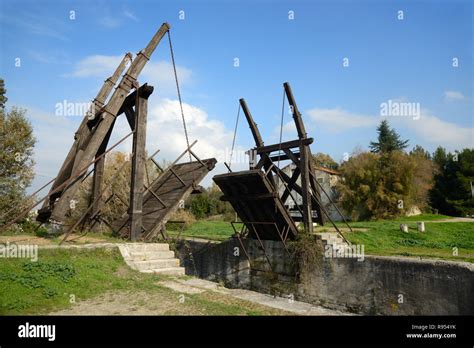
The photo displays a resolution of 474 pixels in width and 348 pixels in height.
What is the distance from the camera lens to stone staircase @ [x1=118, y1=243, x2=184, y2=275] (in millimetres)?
7766

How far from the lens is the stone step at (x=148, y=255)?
26.2 feet

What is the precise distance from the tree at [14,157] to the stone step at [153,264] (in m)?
15.8

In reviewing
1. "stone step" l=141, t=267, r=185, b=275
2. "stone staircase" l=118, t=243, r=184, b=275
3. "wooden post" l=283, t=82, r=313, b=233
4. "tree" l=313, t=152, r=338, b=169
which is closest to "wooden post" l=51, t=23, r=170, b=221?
"stone staircase" l=118, t=243, r=184, b=275

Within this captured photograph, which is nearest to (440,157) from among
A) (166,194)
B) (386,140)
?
(386,140)

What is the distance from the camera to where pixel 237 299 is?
583 cm

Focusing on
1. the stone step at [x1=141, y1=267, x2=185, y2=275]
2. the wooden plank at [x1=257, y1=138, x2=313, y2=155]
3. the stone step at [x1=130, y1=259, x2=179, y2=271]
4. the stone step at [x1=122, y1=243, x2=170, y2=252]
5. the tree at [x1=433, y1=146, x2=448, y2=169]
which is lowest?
the stone step at [x1=141, y1=267, x2=185, y2=275]

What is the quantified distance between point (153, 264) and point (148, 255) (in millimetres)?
366

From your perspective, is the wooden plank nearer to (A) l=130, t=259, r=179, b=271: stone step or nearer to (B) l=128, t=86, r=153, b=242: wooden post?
(B) l=128, t=86, r=153, b=242: wooden post

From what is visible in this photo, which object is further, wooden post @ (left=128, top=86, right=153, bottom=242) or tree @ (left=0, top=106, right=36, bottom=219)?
tree @ (left=0, top=106, right=36, bottom=219)

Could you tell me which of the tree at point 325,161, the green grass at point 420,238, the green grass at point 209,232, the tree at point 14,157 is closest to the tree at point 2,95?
the tree at point 14,157

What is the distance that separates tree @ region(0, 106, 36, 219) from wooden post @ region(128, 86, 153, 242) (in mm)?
14226

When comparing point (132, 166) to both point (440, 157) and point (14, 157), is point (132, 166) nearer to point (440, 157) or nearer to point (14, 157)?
point (14, 157)

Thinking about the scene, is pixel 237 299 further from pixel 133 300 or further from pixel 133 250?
pixel 133 250
